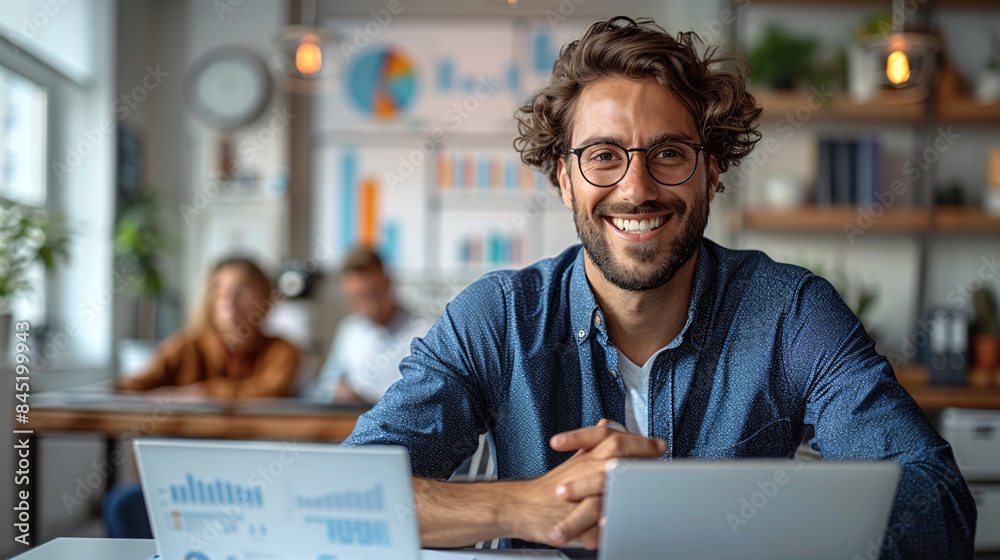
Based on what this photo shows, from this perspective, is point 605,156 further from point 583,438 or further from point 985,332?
point 985,332

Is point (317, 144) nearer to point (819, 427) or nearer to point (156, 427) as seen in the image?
point (156, 427)

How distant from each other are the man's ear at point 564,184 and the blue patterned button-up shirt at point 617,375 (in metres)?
0.14

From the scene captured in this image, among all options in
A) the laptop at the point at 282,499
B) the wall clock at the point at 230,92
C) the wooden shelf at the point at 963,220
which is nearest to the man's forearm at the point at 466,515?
the laptop at the point at 282,499

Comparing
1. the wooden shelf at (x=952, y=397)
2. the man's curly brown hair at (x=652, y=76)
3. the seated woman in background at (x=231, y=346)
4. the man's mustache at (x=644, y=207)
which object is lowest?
the wooden shelf at (x=952, y=397)

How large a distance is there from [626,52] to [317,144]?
3.59 meters

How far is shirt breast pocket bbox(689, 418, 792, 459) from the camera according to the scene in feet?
4.78

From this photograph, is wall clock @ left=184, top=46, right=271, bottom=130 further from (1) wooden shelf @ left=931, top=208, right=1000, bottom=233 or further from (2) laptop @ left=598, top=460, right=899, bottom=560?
(2) laptop @ left=598, top=460, right=899, bottom=560

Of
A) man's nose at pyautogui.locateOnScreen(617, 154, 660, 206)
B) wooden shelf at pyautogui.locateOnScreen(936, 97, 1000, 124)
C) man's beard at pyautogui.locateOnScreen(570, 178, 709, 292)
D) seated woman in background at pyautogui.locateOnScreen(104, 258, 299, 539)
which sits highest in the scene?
wooden shelf at pyautogui.locateOnScreen(936, 97, 1000, 124)

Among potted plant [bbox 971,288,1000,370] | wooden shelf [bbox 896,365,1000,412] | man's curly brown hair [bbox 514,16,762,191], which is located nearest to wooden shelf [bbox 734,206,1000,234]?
potted plant [bbox 971,288,1000,370]

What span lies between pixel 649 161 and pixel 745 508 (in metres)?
0.72

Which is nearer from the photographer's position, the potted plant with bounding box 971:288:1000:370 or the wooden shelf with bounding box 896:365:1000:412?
the wooden shelf with bounding box 896:365:1000:412

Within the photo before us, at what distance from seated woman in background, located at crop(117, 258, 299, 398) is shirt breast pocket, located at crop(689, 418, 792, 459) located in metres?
2.31

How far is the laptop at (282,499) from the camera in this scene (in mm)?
892

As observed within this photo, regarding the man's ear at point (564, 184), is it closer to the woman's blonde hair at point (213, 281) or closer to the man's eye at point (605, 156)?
the man's eye at point (605, 156)
